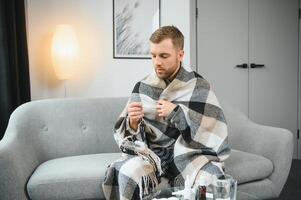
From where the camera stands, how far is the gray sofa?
81.9 inches

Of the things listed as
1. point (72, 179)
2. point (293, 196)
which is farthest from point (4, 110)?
Result: point (293, 196)

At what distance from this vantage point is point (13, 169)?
2002mm

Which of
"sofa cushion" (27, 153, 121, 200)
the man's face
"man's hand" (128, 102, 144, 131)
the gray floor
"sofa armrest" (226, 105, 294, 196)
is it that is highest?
the man's face

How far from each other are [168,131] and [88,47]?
1.34 meters

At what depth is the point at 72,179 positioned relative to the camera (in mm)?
2096

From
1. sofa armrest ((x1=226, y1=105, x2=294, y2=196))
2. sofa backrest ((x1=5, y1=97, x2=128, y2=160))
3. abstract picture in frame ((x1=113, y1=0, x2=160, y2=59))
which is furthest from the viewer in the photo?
abstract picture in frame ((x1=113, y1=0, x2=160, y2=59))

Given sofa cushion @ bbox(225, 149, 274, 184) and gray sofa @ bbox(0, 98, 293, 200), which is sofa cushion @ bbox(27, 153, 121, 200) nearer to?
gray sofa @ bbox(0, 98, 293, 200)

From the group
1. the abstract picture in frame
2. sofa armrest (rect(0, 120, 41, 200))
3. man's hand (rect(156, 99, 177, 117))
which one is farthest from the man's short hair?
the abstract picture in frame

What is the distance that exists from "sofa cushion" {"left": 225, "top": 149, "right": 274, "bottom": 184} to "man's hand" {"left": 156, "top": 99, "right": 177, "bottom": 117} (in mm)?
498

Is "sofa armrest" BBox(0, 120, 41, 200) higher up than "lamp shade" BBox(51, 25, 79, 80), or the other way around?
"lamp shade" BBox(51, 25, 79, 80)

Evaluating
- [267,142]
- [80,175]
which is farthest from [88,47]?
[267,142]

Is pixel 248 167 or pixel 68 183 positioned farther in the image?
pixel 248 167

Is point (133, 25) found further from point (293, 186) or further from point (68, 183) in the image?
point (293, 186)

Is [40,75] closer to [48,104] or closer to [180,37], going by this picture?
[48,104]
